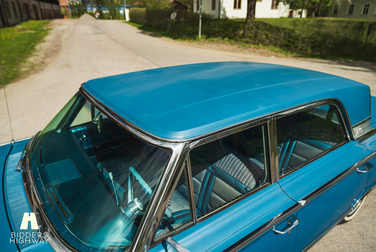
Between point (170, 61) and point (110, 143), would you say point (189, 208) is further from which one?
point (170, 61)

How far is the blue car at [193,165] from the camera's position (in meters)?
1.40

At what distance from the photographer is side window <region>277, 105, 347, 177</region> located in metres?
2.22

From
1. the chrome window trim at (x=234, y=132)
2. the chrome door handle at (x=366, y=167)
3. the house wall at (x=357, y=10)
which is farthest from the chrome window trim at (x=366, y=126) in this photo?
the house wall at (x=357, y=10)

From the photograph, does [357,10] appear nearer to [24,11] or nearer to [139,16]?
[139,16]

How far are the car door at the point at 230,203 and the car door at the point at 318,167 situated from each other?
0.16 metres

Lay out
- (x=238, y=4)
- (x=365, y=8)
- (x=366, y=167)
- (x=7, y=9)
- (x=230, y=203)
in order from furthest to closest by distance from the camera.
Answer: (x=365, y=8) < (x=238, y=4) < (x=7, y=9) < (x=366, y=167) < (x=230, y=203)

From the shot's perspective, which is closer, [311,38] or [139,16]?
[311,38]

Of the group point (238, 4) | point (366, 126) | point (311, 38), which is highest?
point (238, 4)

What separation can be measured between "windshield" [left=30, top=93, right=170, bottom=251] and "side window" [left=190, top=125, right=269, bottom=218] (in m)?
0.41

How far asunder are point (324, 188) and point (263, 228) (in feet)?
2.31

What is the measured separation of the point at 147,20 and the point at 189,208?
32.4 metres

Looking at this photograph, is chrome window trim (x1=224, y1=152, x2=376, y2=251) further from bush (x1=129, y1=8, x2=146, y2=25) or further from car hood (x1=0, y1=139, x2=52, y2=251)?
bush (x1=129, y1=8, x2=146, y2=25)

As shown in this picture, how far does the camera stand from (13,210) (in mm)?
1607

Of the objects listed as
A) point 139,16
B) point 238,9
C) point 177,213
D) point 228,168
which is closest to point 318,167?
point 228,168
